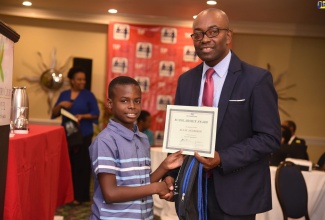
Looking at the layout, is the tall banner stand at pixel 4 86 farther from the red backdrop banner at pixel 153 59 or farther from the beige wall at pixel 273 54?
the beige wall at pixel 273 54

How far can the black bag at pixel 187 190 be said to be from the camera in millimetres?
2262

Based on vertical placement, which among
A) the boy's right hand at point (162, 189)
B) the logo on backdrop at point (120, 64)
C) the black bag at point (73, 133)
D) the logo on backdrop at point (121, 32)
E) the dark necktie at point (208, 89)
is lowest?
the black bag at point (73, 133)

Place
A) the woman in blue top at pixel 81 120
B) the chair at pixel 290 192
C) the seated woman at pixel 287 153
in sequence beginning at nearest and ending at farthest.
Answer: the chair at pixel 290 192 < the seated woman at pixel 287 153 < the woman in blue top at pixel 81 120

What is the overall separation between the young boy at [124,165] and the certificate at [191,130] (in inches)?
3.0

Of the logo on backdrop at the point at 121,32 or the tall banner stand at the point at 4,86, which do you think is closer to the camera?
the tall banner stand at the point at 4,86

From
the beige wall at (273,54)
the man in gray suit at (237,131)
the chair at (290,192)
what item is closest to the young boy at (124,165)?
the man in gray suit at (237,131)

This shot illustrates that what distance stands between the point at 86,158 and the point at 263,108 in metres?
4.68

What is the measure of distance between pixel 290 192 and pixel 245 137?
2.36 metres

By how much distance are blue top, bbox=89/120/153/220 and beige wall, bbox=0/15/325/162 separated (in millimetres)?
7298

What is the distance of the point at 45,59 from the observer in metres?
9.49

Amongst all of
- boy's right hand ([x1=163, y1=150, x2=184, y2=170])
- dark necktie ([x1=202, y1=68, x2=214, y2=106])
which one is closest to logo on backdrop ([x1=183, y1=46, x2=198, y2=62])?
dark necktie ([x1=202, y1=68, x2=214, y2=106])

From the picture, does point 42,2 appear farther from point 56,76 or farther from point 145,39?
point 145,39

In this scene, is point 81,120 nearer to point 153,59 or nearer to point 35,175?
point 153,59

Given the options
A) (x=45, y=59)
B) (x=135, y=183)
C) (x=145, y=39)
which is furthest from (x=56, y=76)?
(x=135, y=183)
